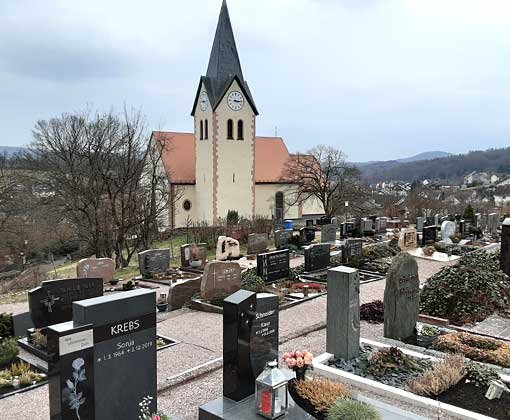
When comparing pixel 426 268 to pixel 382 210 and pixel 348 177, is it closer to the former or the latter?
pixel 348 177

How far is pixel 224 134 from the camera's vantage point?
35.9m

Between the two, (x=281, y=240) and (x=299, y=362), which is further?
(x=281, y=240)

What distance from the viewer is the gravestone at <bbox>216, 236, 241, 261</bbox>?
18.9 m

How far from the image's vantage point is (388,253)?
1827 centimetres

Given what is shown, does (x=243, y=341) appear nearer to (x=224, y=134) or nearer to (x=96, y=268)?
(x=96, y=268)

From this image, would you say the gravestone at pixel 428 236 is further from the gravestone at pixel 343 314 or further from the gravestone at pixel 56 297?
the gravestone at pixel 56 297

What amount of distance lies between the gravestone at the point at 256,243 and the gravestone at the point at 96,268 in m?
6.91

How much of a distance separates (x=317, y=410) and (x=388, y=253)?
1388 cm

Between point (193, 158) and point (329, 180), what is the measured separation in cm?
1201

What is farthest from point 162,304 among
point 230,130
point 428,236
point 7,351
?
point 230,130

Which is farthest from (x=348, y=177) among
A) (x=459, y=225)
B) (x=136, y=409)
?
(x=136, y=409)

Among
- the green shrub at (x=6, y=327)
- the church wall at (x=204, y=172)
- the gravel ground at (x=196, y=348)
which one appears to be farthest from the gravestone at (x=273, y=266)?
the church wall at (x=204, y=172)

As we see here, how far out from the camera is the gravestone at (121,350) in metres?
4.75

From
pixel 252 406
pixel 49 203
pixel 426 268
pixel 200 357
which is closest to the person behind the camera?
pixel 252 406
